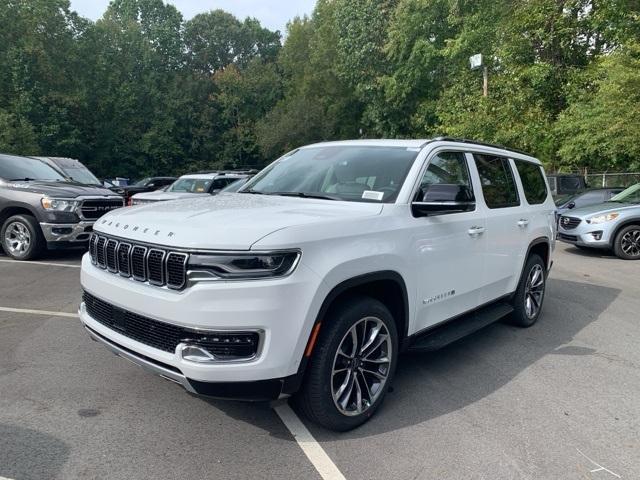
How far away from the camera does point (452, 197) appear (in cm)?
367

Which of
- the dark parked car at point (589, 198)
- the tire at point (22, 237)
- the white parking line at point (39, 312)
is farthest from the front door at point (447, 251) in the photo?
the dark parked car at point (589, 198)

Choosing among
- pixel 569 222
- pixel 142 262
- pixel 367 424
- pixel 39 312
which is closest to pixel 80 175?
pixel 39 312

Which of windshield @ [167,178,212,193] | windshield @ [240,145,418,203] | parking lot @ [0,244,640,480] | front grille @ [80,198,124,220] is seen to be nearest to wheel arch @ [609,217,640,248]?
parking lot @ [0,244,640,480]

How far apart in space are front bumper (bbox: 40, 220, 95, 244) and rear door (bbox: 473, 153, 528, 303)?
21.4 ft

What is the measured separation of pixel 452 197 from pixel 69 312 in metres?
4.48

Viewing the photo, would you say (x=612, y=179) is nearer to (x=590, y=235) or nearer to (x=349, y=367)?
(x=590, y=235)

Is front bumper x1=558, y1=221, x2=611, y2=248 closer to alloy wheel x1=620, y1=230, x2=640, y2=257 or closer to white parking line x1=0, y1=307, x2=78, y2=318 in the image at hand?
alloy wheel x1=620, y1=230, x2=640, y2=257

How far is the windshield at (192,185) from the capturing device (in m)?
12.6

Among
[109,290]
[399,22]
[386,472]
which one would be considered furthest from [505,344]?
[399,22]

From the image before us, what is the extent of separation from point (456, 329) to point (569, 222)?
834 cm

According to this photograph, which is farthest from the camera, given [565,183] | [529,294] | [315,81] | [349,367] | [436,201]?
[315,81]

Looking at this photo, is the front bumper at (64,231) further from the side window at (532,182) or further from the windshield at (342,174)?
the side window at (532,182)

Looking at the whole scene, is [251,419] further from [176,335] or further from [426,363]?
[426,363]

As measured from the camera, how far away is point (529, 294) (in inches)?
226
